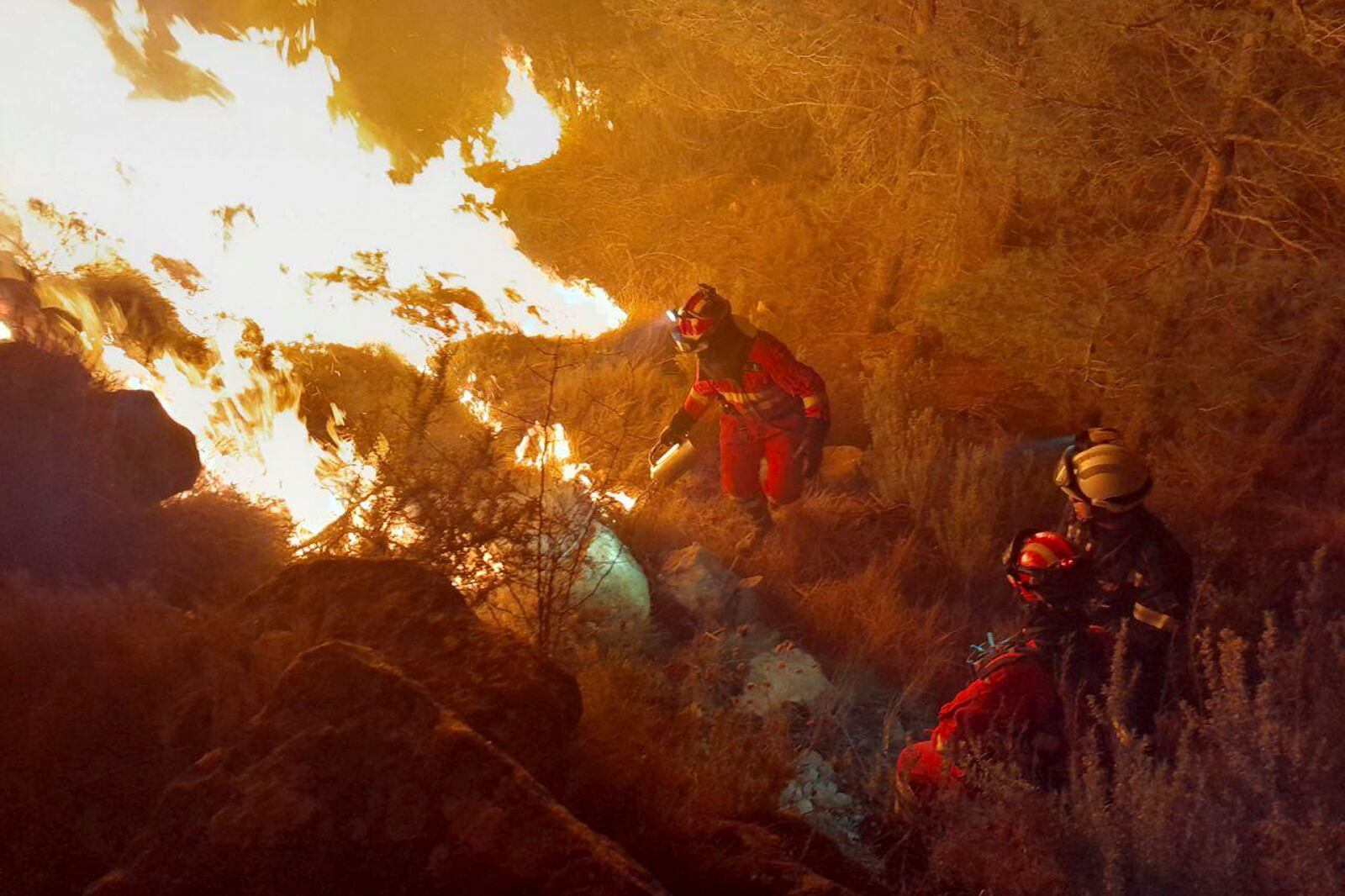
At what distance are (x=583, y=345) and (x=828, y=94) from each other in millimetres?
3629

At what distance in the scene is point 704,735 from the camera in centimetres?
317

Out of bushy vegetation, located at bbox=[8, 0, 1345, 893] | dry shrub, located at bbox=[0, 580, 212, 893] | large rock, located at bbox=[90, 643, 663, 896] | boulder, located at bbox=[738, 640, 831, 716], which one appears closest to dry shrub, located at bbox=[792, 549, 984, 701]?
bushy vegetation, located at bbox=[8, 0, 1345, 893]

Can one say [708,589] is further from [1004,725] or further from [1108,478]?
[1108,478]

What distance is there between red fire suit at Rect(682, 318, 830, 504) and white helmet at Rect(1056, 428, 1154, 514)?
1.99 m

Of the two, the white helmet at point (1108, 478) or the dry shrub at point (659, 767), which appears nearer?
the dry shrub at point (659, 767)

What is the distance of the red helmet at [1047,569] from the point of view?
128 inches

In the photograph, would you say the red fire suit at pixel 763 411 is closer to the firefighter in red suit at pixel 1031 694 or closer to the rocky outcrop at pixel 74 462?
the firefighter in red suit at pixel 1031 694

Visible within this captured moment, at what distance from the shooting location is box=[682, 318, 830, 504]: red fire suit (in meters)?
5.56

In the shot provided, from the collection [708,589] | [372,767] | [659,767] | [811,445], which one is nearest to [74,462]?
[372,767]

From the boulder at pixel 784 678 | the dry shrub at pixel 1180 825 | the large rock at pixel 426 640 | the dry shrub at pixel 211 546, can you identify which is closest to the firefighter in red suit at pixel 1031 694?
the dry shrub at pixel 1180 825

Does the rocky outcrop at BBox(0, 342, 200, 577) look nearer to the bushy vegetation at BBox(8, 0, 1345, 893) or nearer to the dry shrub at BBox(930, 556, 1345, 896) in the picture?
the bushy vegetation at BBox(8, 0, 1345, 893)

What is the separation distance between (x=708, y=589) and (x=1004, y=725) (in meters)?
2.17

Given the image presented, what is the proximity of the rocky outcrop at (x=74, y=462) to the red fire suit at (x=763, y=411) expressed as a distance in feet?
11.0

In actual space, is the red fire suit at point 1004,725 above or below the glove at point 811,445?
below
